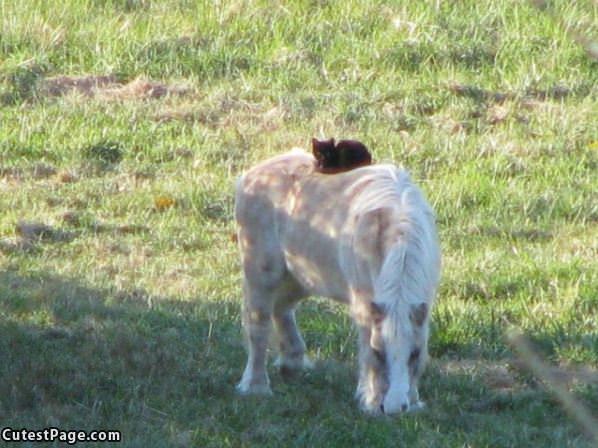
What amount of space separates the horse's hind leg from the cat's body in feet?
2.30

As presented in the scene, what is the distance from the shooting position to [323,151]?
702cm

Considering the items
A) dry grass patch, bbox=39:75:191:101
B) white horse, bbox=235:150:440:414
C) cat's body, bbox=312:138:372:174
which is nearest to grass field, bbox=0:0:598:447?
dry grass patch, bbox=39:75:191:101

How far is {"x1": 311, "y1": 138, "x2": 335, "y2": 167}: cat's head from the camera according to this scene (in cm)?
701

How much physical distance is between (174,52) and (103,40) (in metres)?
0.80

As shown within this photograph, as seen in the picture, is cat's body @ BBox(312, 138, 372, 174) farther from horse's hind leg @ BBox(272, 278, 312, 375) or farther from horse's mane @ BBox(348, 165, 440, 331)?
horse's hind leg @ BBox(272, 278, 312, 375)

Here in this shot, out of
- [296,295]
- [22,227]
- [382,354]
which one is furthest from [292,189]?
[22,227]

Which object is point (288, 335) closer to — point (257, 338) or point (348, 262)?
point (257, 338)

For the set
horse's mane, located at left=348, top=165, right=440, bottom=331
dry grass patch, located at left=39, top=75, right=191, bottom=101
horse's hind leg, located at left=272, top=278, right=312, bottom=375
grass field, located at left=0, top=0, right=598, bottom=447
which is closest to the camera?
horse's mane, located at left=348, top=165, right=440, bottom=331

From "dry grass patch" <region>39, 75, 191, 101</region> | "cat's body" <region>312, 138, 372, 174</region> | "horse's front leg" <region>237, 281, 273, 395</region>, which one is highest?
"cat's body" <region>312, 138, 372, 174</region>

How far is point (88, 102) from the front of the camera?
12.8m

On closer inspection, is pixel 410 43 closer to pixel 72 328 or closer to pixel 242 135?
pixel 242 135

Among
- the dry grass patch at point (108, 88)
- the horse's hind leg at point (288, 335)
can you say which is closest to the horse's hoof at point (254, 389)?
the horse's hind leg at point (288, 335)

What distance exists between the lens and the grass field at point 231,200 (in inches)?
265

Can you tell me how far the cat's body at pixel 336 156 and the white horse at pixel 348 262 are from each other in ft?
0.24
